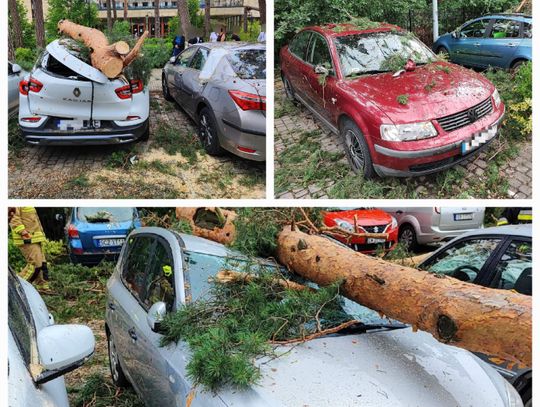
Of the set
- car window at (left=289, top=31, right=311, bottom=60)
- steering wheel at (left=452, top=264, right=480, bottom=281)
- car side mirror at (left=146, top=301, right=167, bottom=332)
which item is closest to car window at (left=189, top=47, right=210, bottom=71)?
car window at (left=289, top=31, right=311, bottom=60)

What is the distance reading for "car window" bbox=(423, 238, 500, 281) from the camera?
413 centimetres

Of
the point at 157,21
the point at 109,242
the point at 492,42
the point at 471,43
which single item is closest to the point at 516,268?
the point at 492,42

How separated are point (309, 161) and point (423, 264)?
2.06m

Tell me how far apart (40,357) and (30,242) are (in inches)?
203

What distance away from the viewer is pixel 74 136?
19.6 ft

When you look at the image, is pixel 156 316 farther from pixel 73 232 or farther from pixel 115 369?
pixel 73 232

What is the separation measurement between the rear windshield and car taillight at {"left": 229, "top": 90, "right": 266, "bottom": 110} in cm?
37

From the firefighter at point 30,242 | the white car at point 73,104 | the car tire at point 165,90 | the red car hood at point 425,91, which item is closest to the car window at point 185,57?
the car tire at point 165,90

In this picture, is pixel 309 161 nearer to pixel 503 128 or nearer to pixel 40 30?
pixel 503 128

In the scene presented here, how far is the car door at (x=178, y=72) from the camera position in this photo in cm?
757

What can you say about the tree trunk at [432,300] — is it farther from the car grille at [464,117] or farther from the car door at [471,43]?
the car door at [471,43]

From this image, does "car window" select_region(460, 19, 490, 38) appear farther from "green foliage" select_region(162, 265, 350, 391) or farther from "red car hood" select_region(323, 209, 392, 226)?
"green foliage" select_region(162, 265, 350, 391)

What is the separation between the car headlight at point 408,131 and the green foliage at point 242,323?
71.5 inches

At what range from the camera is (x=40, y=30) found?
30.0ft
